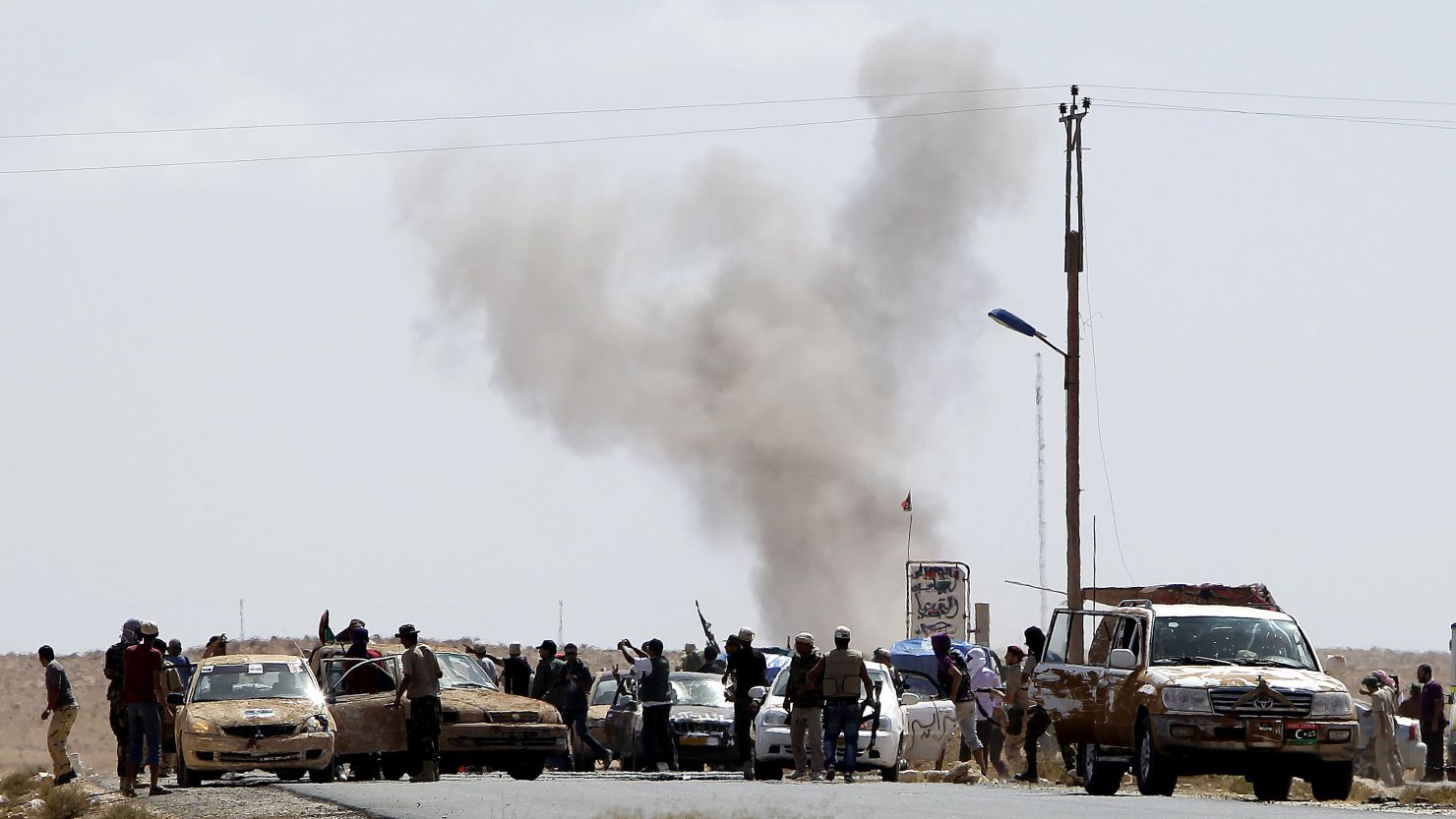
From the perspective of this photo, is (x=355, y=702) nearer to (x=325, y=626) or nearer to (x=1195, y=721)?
(x=325, y=626)

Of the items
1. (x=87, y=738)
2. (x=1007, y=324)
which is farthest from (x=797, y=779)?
(x=87, y=738)

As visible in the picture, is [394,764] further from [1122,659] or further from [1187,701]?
[1187,701]

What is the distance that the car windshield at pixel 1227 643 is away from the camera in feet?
62.5

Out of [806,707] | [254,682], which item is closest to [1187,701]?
[806,707]

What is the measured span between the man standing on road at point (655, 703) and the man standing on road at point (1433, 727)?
8.44 meters

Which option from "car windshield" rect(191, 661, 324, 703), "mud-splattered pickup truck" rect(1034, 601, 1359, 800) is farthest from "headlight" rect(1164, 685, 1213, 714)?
"car windshield" rect(191, 661, 324, 703)

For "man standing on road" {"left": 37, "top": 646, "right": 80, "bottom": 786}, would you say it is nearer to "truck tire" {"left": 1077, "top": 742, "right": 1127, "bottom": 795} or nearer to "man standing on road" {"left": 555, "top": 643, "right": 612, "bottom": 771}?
"man standing on road" {"left": 555, "top": 643, "right": 612, "bottom": 771}

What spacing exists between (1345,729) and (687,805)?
572 cm

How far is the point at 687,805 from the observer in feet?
53.6

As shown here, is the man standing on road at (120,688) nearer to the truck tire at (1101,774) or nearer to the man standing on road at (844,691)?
the man standing on road at (844,691)

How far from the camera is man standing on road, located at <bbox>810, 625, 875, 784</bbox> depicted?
2222cm

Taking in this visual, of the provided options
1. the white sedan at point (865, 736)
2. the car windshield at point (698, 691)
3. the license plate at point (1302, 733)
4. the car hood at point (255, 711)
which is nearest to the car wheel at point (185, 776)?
the car hood at point (255, 711)

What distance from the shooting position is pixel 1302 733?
1822cm

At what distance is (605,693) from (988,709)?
6253 mm
